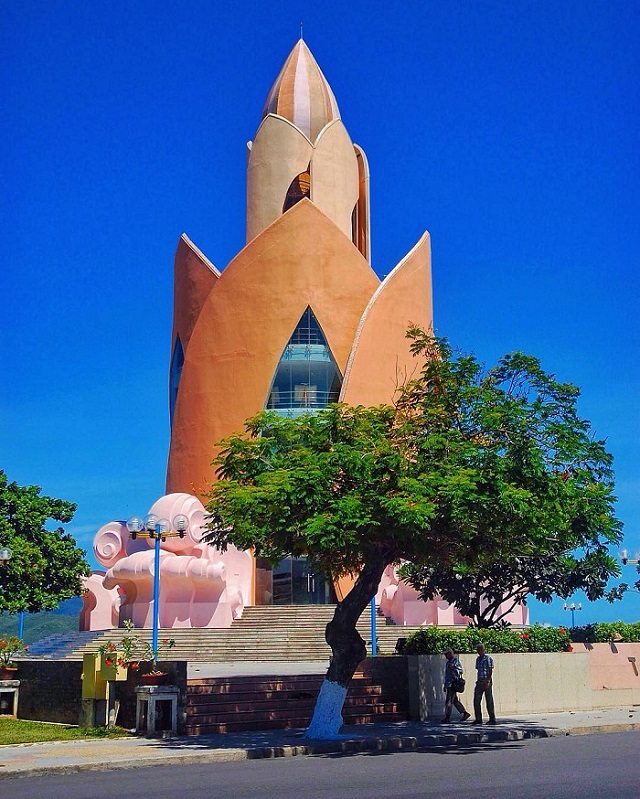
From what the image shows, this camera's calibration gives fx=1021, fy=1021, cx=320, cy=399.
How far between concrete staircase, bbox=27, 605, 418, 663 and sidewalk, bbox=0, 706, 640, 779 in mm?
10117

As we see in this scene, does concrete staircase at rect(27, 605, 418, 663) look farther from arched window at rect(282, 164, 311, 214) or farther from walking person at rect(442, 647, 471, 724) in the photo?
arched window at rect(282, 164, 311, 214)

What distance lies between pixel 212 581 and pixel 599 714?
16.5 meters

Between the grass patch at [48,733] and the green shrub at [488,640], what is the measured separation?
6.06 meters

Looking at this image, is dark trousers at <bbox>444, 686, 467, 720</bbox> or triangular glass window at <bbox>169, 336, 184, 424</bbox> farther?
triangular glass window at <bbox>169, 336, 184, 424</bbox>

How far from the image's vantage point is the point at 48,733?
16.8 m

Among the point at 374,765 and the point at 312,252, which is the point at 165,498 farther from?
the point at 374,765

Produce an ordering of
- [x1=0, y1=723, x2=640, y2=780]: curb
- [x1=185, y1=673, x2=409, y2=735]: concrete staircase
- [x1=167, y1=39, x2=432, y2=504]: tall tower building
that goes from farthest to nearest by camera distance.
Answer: [x1=167, y1=39, x2=432, y2=504]: tall tower building → [x1=185, y1=673, x2=409, y2=735]: concrete staircase → [x1=0, y1=723, x2=640, y2=780]: curb

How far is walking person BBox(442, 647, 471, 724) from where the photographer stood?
18.4 meters

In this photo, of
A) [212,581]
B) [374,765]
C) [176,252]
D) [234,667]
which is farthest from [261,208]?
[374,765]

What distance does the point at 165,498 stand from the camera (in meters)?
36.8

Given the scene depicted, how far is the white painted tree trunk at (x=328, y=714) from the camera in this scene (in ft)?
51.6

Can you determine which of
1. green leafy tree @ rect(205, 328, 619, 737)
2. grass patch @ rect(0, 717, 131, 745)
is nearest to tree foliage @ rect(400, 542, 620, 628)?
green leafy tree @ rect(205, 328, 619, 737)

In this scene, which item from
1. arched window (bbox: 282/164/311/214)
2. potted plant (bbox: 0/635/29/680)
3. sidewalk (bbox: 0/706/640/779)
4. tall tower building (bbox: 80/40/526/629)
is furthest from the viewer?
arched window (bbox: 282/164/311/214)

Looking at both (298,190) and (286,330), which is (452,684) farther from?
(298,190)
